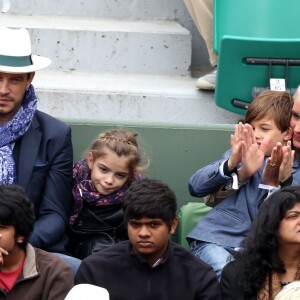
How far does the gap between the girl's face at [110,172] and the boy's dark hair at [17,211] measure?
1.81 feet

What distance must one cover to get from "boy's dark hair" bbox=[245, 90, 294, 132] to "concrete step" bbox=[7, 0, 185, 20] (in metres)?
2.40

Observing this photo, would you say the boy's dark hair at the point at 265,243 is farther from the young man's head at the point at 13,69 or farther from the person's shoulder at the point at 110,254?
A: the young man's head at the point at 13,69

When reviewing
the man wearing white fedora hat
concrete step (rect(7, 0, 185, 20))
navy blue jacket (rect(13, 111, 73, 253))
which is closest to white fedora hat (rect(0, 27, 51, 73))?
the man wearing white fedora hat

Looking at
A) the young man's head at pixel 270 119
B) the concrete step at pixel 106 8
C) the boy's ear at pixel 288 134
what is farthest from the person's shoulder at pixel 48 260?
the concrete step at pixel 106 8

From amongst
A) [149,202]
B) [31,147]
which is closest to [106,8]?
[31,147]

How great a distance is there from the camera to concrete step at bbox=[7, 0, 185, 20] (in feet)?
23.9

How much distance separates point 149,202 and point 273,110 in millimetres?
803

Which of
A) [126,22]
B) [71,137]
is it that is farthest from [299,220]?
[126,22]

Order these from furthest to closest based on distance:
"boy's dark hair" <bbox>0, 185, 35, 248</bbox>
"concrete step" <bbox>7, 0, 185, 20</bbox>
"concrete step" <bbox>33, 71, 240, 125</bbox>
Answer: "concrete step" <bbox>7, 0, 185, 20</bbox> → "concrete step" <bbox>33, 71, 240, 125</bbox> → "boy's dark hair" <bbox>0, 185, 35, 248</bbox>

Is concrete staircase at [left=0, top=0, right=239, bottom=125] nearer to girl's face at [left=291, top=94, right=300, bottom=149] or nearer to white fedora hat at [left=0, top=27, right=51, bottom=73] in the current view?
white fedora hat at [left=0, top=27, right=51, bottom=73]

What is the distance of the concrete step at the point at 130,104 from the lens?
6.43 meters

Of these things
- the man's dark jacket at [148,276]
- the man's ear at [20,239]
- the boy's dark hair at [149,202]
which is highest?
the boy's dark hair at [149,202]

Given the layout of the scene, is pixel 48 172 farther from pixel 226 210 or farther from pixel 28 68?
pixel 226 210

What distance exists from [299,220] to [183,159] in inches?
47.9
